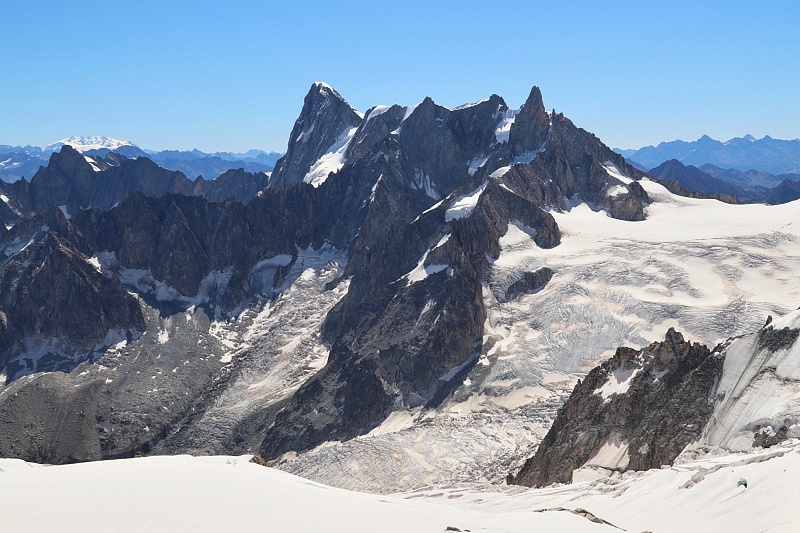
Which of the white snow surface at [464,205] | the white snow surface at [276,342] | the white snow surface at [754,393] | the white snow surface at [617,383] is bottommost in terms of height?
the white snow surface at [276,342]

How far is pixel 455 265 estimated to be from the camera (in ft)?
419

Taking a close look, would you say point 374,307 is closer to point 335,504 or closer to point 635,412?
point 635,412

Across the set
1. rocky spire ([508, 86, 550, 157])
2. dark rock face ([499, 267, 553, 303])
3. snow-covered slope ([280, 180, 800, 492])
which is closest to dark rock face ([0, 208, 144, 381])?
snow-covered slope ([280, 180, 800, 492])

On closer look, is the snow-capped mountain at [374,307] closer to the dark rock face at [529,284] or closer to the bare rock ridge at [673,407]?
the dark rock face at [529,284]

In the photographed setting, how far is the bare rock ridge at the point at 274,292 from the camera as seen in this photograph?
10881cm

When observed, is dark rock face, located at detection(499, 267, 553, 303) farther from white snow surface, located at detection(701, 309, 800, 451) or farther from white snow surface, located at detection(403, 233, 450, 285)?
white snow surface, located at detection(701, 309, 800, 451)

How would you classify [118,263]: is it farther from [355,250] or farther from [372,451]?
[372,451]

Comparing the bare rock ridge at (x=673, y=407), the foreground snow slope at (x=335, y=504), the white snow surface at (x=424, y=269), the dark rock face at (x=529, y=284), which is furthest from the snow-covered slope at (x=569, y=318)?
the foreground snow slope at (x=335, y=504)

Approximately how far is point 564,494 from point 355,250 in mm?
139092

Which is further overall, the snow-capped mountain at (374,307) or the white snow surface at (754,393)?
the snow-capped mountain at (374,307)

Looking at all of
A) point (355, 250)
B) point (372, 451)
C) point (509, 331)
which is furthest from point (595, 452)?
point (355, 250)

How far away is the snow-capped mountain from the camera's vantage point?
334 feet

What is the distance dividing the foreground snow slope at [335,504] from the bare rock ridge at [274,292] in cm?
6610

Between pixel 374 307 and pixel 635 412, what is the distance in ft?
258
